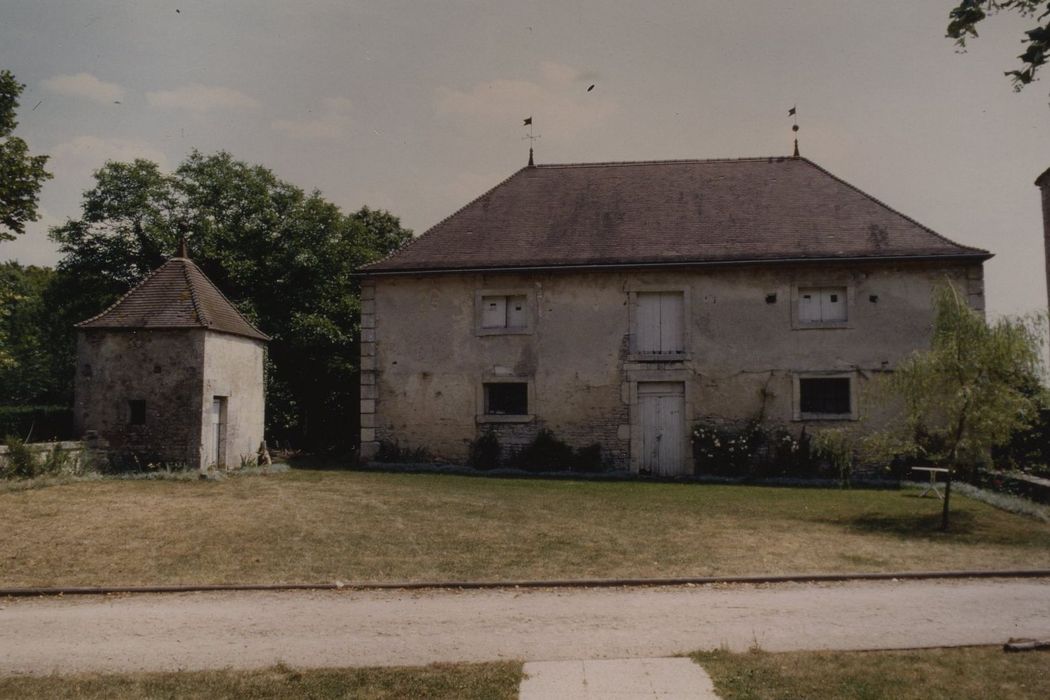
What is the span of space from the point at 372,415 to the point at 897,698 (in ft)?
49.6

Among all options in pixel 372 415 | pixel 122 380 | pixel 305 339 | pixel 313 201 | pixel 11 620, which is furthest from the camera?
pixel 313 201

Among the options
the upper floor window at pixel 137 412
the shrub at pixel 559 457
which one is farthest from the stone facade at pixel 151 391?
the shrub at pixel 559 457

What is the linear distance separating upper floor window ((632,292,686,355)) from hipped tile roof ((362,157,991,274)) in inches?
39.0

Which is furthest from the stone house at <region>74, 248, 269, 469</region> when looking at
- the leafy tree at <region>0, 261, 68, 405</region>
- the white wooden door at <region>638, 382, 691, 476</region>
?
the leafy tree at <region>0, 261, 68, 405</region>

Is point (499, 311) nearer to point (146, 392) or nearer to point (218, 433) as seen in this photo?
point (218, 433)

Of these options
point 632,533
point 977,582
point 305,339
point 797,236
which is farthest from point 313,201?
point 977,582

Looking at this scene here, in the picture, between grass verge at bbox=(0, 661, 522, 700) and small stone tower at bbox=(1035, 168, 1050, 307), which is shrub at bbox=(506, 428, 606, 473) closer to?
grass verge at bbox=(0, 661, 522, 700)

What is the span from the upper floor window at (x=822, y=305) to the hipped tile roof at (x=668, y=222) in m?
0.93

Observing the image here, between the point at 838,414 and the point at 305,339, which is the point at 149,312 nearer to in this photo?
the point at 305,339

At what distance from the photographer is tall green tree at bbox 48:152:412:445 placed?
2442cm

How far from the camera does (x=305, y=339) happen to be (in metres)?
23.7

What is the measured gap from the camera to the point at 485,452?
17.5m

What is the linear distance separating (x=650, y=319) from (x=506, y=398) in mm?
4021

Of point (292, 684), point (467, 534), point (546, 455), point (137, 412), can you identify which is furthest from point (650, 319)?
point (292, 684)
